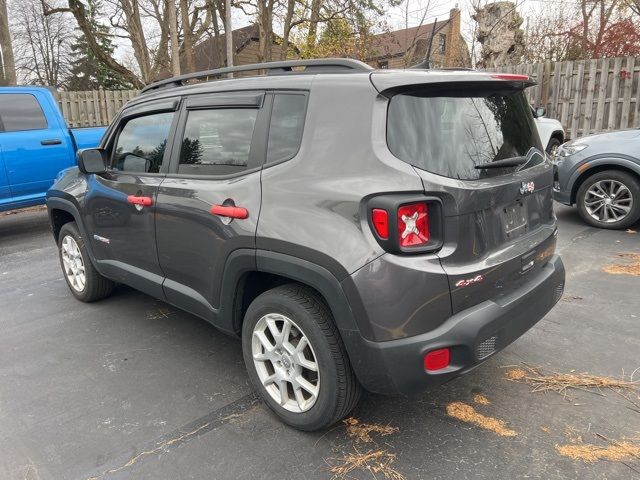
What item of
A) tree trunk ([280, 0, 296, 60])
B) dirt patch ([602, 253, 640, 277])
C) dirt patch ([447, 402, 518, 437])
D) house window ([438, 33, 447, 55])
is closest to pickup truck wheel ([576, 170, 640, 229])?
dirt patch ([602, 253, 640, 277])

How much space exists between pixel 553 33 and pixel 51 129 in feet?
63.7

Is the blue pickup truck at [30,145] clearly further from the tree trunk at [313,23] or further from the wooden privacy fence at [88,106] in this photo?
the tree trunk at [313,23]

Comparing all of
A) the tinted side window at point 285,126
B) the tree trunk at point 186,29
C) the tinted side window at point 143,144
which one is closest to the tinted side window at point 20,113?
the tinted side window at point 143,144

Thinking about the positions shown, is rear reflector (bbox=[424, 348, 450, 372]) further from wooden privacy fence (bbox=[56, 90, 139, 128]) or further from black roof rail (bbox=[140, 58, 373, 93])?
wooden privacy fence (bbox=[56, 90, 139, 128])

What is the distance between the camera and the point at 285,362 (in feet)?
8.65

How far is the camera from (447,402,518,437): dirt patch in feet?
8.46

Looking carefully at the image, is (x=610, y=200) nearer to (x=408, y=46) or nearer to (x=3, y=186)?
(x=3, y=186)

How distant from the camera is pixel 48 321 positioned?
421cm

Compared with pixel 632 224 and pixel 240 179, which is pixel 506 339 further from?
pixel 632 224

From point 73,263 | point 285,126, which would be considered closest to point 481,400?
point 285,126

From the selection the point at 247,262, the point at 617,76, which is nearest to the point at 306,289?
the point at 247,262

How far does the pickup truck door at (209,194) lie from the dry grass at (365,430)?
3.09ft

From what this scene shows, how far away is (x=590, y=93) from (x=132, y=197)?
11.5 m

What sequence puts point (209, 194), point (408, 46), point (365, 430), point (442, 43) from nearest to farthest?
point (365, 430)
point (209, 194)
point (408, 46)
point (442, 43)
